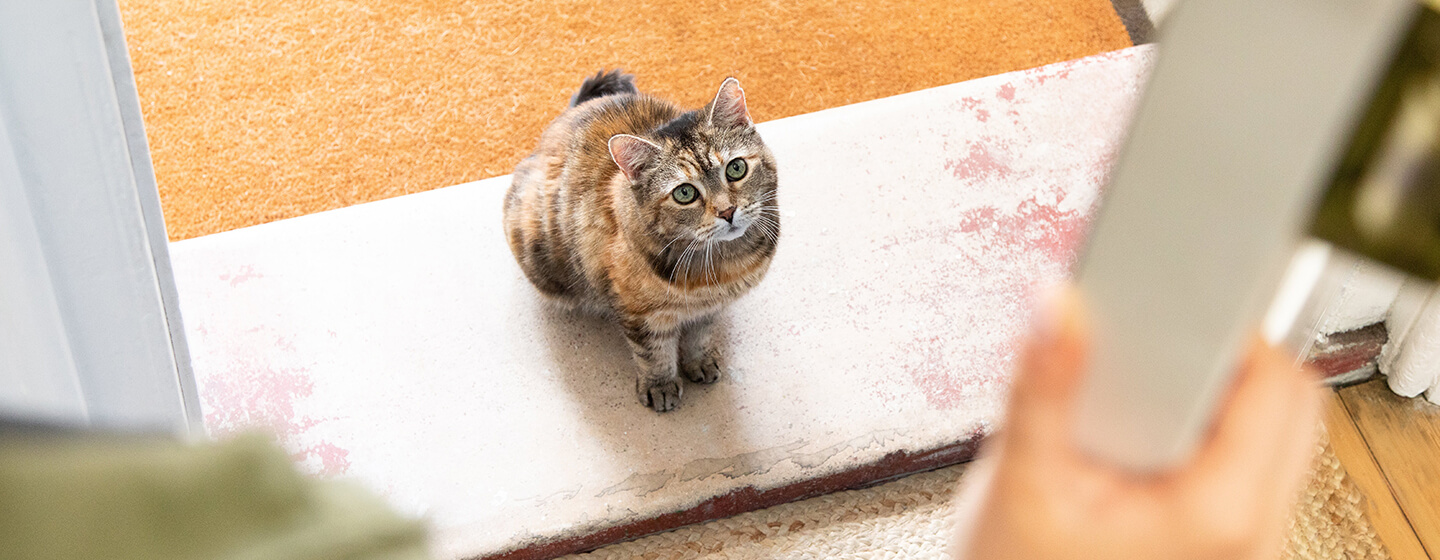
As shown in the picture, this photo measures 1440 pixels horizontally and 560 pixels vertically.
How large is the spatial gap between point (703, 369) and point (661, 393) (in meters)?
0.07

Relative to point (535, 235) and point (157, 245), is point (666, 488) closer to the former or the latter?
point (535, 235)

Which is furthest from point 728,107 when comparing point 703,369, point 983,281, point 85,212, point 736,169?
point 85,212

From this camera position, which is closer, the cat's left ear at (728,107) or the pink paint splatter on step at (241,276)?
the cat's left ear at (728,107)

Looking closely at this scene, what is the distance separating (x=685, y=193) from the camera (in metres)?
1.18

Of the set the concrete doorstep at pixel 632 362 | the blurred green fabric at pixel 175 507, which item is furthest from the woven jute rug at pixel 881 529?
the blurred green fabric at pixel 175 507

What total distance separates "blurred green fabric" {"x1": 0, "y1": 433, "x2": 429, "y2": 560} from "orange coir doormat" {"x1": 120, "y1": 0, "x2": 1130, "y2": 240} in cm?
149

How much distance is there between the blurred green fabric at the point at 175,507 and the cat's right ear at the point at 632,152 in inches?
30.6

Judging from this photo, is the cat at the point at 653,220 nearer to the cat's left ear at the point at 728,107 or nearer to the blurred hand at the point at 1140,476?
the cat's left ear at the point at 728,107

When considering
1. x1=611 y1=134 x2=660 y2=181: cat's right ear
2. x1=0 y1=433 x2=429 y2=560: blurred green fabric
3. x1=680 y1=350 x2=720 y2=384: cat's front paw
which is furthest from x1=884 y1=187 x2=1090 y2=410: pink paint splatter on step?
x1=0 y1=433 x2=429 y2=560: blurred green fabric

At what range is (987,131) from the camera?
1.59 metres

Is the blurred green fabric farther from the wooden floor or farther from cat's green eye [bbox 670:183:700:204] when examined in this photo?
the wooden floor

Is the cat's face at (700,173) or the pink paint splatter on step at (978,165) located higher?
the pink paint splatter on step at (978,165)

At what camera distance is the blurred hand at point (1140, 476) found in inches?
8.9

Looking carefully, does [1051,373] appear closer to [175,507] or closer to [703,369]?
[175,507]
